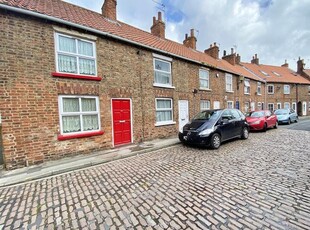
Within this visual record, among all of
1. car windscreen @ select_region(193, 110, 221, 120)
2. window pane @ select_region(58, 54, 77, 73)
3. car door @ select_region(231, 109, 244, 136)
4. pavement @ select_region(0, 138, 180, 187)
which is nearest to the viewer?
pavement @ select_region(0, 138, 180, 187)

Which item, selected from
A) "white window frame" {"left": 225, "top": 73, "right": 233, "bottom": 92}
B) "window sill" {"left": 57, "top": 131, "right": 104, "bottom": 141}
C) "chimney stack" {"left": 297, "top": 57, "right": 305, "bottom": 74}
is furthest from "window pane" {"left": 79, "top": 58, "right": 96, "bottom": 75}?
"chimney stack" {"left": 297, "top": 57, "right": 305, "bottom": 74}

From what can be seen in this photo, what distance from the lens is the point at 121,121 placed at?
810cm

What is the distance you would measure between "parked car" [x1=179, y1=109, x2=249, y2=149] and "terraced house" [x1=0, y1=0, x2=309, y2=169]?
268cm

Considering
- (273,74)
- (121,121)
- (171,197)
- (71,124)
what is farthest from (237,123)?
(273,74)

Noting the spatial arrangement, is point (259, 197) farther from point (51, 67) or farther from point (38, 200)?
point (51, 67)

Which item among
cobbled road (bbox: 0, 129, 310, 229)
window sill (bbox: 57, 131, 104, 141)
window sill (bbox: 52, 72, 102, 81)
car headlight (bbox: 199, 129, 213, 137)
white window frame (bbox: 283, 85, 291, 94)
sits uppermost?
white window frame (bbox: 283, 85, 291, 94)

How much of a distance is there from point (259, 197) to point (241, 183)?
60 centimetres

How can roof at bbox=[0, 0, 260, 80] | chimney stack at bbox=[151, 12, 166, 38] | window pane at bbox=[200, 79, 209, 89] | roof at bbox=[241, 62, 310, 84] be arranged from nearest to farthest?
roof at bbox=[0, 0, 260, 80] → window pane at bbox=[200, 79, 209, 89] → chimney stack at bbox=[151, 12, 166, 38] → roof at bbox=[241, 62, 310, 84]

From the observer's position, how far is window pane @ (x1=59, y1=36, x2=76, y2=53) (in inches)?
251

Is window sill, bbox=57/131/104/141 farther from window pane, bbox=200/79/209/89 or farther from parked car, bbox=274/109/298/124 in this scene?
parked car, bbox=274/109/298/124

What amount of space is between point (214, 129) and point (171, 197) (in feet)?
14.8

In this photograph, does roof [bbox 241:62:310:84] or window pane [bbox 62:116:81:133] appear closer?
window pane [bbox 62:116:81:133]

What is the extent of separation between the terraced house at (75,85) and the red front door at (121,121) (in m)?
0.05

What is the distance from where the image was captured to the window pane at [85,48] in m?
6.86
